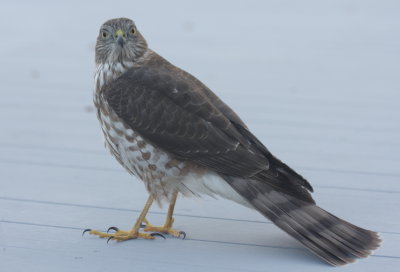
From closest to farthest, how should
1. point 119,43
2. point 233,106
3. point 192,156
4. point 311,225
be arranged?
point 311,225
point 192,156
point 119,43
point 233,106

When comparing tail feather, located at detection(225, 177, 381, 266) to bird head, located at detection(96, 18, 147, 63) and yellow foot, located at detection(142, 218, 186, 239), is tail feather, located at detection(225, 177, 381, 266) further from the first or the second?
bird head, located at detection(96, 18, 147, 63)

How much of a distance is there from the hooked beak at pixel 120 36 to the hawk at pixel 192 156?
11cm

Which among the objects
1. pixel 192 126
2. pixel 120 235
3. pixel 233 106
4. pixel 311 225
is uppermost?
pixel 233 106

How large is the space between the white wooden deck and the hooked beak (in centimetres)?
75

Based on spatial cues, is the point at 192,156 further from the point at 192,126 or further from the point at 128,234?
the point at 128,234

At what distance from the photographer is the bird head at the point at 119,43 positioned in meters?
3.32

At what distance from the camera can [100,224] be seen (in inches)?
126

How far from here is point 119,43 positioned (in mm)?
3311

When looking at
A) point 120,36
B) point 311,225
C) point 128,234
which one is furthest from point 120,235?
point 120,36

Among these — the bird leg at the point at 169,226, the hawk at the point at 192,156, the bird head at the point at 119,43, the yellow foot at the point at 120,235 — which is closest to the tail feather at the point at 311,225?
the hawk at the point at 192,156

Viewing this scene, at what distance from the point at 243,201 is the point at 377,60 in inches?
167

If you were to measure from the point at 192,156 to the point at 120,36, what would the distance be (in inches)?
27.3

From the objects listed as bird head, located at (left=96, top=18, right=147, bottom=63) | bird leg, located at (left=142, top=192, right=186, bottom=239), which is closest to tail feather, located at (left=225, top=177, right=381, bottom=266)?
bird leg, located at (left=142, top=192, right=186, bottom=239)

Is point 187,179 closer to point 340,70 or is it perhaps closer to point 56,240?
point 56,240
